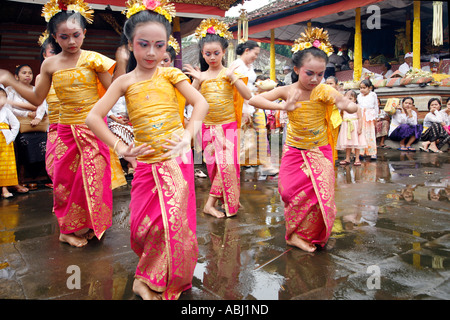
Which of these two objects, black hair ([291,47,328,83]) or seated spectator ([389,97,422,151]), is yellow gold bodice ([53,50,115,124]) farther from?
seated spectator ([389,97,422,151])

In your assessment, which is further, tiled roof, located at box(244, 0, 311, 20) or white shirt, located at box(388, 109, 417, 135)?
tiled roof, located at box(244, 0, 311, 20)

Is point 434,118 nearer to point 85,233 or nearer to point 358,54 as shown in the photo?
point 358,54

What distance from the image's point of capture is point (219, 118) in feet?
13.3

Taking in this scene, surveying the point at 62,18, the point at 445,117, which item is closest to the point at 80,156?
the point at 62,18

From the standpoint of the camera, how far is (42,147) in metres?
5.88

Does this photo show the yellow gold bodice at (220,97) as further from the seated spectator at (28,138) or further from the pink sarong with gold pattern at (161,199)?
the seated spectator at (28,138)

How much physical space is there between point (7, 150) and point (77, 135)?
2.73 m

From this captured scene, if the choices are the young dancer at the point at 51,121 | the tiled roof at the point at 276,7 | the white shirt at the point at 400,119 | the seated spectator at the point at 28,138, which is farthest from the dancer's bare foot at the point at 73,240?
the tiled roof at the point at 276,7

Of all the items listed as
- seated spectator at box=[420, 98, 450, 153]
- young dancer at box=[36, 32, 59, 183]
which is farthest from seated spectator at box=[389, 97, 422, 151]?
young dancer at box=[36, 32, 59, 183]

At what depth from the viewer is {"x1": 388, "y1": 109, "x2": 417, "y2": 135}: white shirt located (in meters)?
9.31

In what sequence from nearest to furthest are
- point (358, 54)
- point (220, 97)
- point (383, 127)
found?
1. point (220, 97)
2. point (383, 127)
3. point (358, 54)

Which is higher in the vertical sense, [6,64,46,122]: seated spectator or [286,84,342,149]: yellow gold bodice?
[6,64,46,122]: seated spectator
